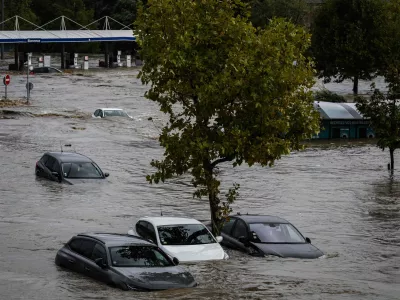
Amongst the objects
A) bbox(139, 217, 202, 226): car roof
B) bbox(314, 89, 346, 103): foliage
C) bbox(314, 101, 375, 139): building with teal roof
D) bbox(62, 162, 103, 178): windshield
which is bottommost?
bbox(139, 217, 202, 226): car roof

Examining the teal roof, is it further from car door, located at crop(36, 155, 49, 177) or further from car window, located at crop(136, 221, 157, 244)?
car window, located at crop(136, 221, 157, 244)

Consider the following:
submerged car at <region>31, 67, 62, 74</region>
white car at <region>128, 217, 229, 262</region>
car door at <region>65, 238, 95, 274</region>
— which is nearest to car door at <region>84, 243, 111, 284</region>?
car door at <region>65, 238, 95, 274</region>

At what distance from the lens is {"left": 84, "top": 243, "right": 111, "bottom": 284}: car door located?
1767 centimetres

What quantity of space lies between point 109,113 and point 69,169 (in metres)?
22.8

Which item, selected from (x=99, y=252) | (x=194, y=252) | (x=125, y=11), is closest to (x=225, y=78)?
(x=194, y=252)

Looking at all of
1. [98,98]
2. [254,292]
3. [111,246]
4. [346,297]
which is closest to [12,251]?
[111,246]

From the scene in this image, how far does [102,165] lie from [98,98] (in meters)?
26.1

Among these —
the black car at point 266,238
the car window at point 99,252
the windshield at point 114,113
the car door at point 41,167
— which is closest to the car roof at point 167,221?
the black car at point 266,238

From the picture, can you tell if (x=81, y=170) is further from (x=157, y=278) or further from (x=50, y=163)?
(x=157, y=278)

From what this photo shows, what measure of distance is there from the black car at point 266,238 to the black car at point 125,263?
412 cm

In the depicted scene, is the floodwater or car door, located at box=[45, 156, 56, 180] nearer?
the floodwater

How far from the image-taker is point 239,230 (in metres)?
23.4

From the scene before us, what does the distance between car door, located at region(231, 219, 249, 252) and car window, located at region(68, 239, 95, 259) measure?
4.70 meters

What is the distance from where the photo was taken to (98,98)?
6681 centimetres
